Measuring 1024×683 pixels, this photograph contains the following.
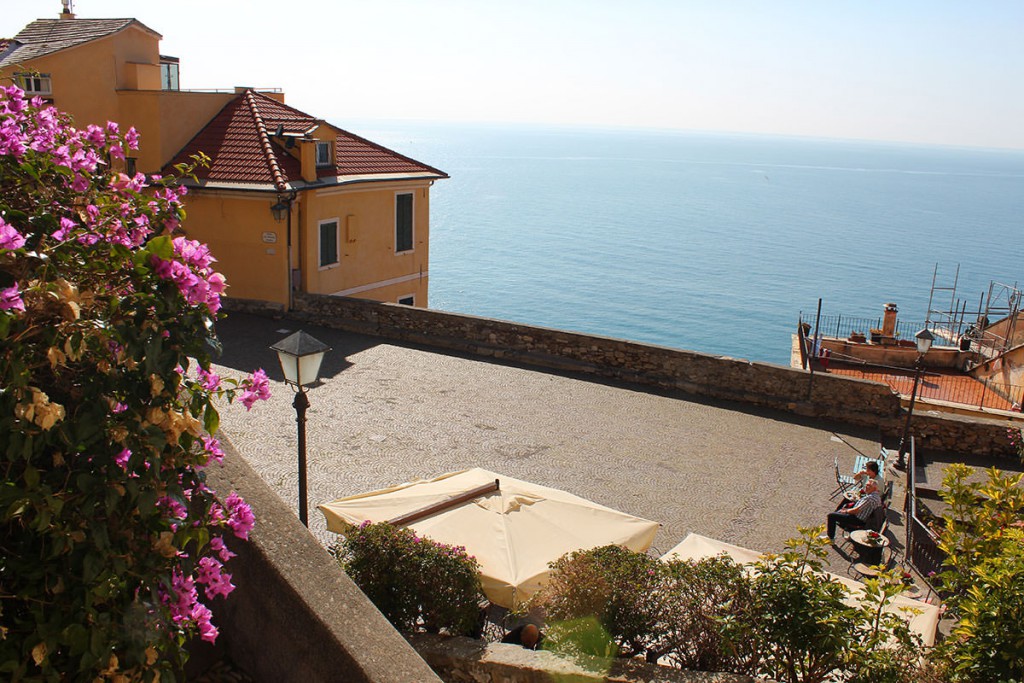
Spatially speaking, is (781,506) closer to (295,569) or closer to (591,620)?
(591,620)

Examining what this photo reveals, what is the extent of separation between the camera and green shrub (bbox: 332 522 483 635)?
6551 millimetres

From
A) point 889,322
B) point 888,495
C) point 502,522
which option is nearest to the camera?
point 502,522

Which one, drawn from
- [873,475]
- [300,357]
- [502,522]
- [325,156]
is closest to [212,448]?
[300,357]

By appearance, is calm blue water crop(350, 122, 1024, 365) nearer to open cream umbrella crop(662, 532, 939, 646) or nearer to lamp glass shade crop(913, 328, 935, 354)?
lamp glass shade crop(913, 328, 935, 354)

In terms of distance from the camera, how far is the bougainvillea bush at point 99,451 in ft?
9.80

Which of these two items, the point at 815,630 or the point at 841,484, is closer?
the point at 815,630

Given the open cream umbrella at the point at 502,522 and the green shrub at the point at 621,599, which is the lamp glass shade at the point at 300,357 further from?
the green shrub at the point at 621,599

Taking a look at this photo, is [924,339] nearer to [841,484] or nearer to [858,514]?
[841,484]

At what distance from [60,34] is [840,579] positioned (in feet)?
83.2

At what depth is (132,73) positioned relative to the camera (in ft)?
79.4

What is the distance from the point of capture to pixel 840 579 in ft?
29.4

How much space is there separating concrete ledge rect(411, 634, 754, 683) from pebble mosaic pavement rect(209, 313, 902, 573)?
4065 mm

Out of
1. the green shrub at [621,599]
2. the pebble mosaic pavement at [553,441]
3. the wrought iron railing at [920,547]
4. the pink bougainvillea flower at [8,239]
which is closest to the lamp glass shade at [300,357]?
the pebble mosaic pavement at [553,441]

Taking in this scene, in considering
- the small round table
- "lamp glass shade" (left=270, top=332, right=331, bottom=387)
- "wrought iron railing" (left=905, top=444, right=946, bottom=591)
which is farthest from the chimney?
"lamp glass shade" (left=270, top=332, right=331, bottom=387)
